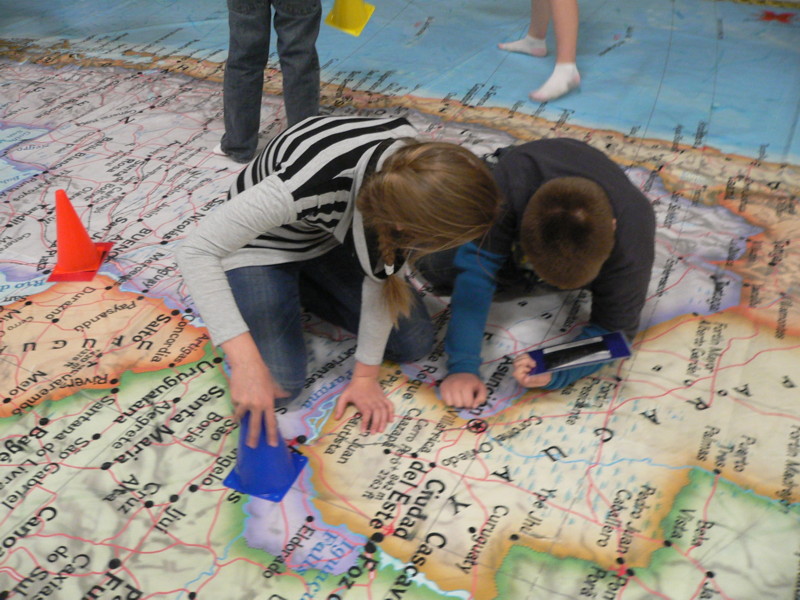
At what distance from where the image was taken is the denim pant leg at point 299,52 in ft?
4.56

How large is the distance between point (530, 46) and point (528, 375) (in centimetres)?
119

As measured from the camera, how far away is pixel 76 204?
55.7 inches

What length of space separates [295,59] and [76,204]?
1.81 ft

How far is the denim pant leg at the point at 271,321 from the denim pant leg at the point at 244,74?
593 mm

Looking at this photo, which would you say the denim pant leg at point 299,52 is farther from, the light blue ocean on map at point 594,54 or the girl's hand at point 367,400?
the girl's hand at point 367,400

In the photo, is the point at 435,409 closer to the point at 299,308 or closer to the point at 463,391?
the point at 463,391

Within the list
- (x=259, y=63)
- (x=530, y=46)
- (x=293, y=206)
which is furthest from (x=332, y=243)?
(x=530, y=46)

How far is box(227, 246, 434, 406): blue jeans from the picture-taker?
3.29ft

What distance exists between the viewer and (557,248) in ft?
2.70

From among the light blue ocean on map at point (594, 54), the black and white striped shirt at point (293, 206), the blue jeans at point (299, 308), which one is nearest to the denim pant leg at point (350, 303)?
the blue jeans at point (299, 308)

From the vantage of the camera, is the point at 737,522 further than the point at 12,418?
No

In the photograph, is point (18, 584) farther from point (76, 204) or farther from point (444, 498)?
point (76, 204)

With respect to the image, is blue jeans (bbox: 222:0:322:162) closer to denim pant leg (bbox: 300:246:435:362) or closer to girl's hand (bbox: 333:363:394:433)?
denim pant leg (bbox: 300:246:435:362)

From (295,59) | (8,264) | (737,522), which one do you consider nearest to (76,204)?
(8,264)
